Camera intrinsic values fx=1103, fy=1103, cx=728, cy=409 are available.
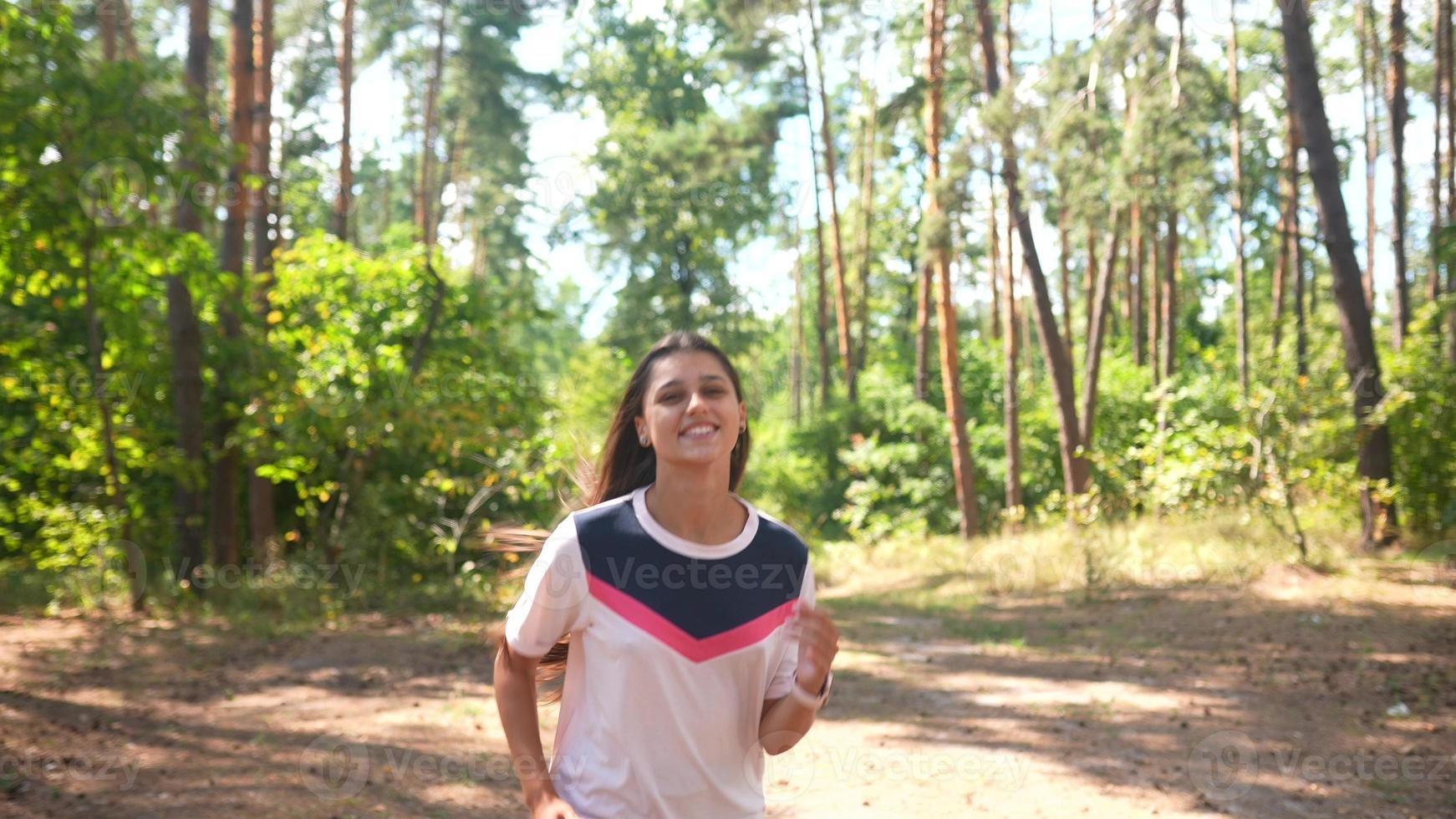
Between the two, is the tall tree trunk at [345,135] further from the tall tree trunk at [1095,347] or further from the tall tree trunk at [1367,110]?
the tall tree trunk at [1367,110]

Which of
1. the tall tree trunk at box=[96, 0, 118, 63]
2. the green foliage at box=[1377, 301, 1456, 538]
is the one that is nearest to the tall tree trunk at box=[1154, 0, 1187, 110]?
the green foliage at box=[1377, 301, 1456, 538]

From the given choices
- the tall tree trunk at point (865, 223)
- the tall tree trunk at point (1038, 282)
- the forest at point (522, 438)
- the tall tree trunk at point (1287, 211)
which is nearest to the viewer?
the forest at point (522, 438)

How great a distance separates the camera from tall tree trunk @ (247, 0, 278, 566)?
475 inches

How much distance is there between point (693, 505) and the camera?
8.18 feet

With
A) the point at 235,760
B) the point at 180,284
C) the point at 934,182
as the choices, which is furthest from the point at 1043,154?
the point at 235,760

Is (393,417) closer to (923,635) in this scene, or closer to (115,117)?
(115,117)

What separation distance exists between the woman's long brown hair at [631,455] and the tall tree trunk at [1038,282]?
13699 millimetres

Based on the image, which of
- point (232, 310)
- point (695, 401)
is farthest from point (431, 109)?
point (695, 401)

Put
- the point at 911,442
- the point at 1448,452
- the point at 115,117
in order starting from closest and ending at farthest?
the point at 115,117
the point at 1448,452
the point at 911,442

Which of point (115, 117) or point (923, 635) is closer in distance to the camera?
point (115, 117)

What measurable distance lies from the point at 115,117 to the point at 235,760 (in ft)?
17.0

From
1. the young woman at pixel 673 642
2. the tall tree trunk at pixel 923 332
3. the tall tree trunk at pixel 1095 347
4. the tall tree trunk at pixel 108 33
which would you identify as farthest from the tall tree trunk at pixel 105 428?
the tall tree trunk at pixel 923 332

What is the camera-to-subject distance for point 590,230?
29.1 meters

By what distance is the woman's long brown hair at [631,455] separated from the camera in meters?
2.72
